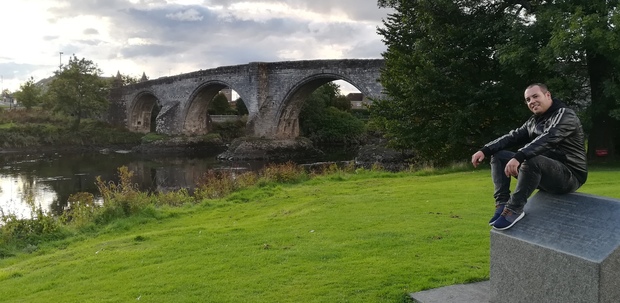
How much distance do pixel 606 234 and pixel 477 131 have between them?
12.6 m

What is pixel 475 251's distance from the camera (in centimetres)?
538

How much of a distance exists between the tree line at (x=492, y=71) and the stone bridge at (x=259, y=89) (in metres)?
6.60

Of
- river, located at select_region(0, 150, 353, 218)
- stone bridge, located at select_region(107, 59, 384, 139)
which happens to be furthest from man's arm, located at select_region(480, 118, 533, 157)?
stone bridge, located at select_region(107, 59, 384, 139)

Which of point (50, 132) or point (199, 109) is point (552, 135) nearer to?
point (199, 109)

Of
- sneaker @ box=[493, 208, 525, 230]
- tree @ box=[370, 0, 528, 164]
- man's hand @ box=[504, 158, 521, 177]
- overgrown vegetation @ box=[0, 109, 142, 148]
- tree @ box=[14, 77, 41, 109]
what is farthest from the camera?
tree @ box=[14, 77, 41, 109]

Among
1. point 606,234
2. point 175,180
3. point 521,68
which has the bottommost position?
point 175,180

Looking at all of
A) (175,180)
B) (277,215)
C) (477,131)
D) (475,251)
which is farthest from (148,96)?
(475,251)

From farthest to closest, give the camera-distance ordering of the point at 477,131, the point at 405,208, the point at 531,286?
the point at 477,131
the point at 405,208
the point at 531,286

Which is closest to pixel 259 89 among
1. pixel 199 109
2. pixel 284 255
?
pixel 199 109

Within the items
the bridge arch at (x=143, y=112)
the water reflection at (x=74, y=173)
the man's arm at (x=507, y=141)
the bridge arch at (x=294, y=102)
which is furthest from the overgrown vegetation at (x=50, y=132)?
the man's arm at (x=507, y=141)

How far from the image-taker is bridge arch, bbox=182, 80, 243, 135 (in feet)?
140

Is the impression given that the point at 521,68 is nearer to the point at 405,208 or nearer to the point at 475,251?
the point at 405,208

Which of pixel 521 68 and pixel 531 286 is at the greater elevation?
pixel 521 68

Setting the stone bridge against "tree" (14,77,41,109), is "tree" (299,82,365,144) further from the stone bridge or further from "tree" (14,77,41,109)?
"tree" (14,77,41,109)
